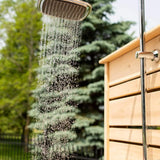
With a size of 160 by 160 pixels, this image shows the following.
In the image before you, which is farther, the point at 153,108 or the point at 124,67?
the point at 124,67

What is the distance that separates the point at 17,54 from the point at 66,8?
24.1 feet

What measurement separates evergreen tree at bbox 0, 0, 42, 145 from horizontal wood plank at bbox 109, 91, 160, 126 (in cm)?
645

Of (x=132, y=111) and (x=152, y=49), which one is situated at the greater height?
(x=152, y=49)

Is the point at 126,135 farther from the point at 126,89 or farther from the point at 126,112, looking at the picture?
the point at 126,89

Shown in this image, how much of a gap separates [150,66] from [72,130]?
3977mm

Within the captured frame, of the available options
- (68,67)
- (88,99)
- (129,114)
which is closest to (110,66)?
(129,114)

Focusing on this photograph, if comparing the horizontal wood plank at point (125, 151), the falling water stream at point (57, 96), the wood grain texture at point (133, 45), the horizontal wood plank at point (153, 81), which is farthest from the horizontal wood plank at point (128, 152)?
the falling water stream at point (57, 96)

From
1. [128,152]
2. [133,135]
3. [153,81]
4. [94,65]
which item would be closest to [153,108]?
[153,81]

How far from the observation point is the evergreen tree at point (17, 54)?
319 inches

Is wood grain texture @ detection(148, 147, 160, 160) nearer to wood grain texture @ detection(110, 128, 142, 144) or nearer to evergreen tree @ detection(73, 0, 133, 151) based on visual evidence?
wood grain texture @ detection(110, 128, 142, 144)

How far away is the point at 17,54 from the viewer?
8734 millimetres

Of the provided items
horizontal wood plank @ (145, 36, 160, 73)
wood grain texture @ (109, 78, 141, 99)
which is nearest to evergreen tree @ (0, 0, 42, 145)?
wood grain texture @ (109, 78, 141, 99)

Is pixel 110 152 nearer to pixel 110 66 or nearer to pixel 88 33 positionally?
pixel 110 66

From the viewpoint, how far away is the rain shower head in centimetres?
170
